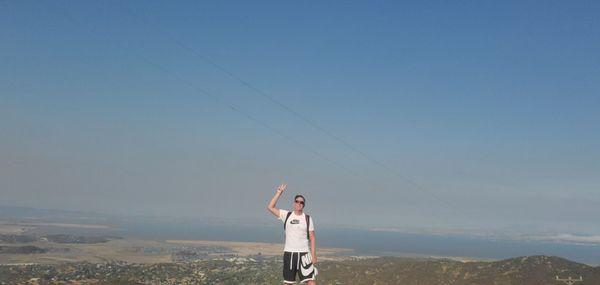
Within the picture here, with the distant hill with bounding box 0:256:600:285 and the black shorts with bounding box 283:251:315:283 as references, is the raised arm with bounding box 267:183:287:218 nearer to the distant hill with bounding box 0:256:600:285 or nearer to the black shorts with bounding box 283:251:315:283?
the black shorts with bounding box 283:251:315:283

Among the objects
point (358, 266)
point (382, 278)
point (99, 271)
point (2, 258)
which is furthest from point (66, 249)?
point (382, 278)

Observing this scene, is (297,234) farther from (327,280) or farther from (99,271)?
(99,271)

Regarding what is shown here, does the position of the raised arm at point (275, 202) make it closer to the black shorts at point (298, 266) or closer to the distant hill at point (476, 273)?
the black shorts at point (298, 266)

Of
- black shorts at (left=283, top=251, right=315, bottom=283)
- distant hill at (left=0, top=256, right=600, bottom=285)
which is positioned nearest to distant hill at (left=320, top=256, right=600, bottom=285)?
distant hill at (left=0, top=256, right=600, bottom=285)

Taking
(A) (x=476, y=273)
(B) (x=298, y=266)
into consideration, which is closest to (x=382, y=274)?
(A) (x=476, y=273)

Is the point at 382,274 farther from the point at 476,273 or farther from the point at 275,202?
the point at 275,202

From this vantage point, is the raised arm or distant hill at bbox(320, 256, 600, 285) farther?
distant hill at bbox(320, 256, 600, 285)
